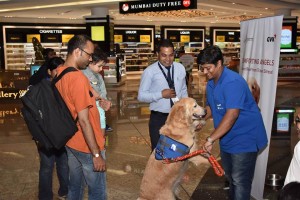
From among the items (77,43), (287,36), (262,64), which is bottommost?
(262,64)

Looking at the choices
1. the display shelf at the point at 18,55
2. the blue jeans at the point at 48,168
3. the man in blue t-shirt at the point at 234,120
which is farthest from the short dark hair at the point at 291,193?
the display shelf at the point at 18,55

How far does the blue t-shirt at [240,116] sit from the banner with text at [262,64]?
608 mm

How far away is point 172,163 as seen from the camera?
358 centimetres

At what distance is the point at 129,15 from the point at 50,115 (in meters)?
19.3

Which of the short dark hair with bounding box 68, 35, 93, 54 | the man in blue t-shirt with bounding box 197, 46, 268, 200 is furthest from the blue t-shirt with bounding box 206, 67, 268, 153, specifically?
the short dark hair with bounding box 68, 35, 93, 54

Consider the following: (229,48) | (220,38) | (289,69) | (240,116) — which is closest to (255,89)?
(240,116)

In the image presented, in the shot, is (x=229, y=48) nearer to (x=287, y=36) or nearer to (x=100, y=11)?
(x=287, y=36)

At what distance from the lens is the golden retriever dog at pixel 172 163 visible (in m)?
3.54

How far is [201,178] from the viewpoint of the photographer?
16.1 feet

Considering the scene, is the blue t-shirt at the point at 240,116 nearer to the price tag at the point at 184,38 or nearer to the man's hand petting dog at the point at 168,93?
the man's hand petting dog at the point at 168,93

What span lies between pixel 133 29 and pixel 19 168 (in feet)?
68.1

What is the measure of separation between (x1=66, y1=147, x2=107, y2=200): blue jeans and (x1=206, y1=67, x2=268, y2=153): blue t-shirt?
1091 mm

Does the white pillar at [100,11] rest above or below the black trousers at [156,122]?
above

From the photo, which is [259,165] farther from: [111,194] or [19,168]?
[19,168]
